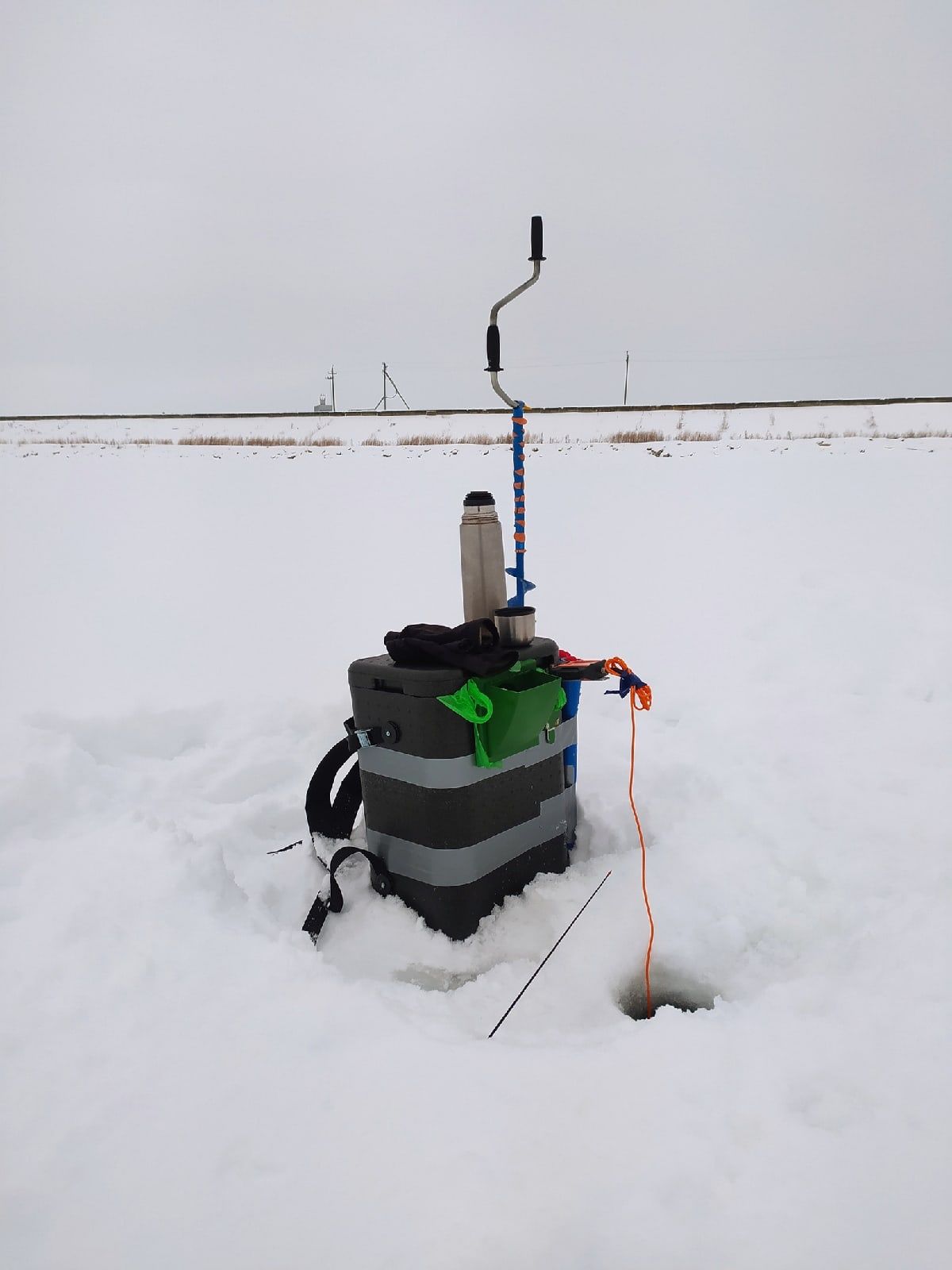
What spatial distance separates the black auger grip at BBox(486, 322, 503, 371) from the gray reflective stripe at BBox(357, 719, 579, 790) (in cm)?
104

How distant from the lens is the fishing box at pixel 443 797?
1.82m

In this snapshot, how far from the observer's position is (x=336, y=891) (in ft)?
6.59

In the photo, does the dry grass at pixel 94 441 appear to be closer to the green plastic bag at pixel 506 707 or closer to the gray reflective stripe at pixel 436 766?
the gray reflective stripe at pixel 436 766

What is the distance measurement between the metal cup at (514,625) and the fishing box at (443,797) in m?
0.04

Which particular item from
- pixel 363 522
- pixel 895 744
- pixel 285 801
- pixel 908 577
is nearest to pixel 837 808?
pixel 895 744

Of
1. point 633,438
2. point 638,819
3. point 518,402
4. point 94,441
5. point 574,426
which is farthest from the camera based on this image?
point 574,426

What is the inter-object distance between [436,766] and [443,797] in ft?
0.27

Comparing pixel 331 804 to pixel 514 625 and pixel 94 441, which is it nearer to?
pixel 514 625

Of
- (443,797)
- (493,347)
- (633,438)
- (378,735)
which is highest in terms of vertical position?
(493,347)

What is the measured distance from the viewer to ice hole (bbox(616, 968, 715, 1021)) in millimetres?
1758

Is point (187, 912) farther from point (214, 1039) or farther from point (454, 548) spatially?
point (454, 548)

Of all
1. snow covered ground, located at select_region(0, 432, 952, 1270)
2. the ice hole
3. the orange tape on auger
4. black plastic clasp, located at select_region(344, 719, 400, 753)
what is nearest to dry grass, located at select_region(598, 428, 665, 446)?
snow covered ground, located at select_region(0, 432, 952, 1270)

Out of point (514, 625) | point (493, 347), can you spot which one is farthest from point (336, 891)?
point (493, 347)

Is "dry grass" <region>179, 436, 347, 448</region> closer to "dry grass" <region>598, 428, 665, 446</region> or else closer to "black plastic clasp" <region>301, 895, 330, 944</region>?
"dry grass" <region>598, 428, 665, 446</region>
